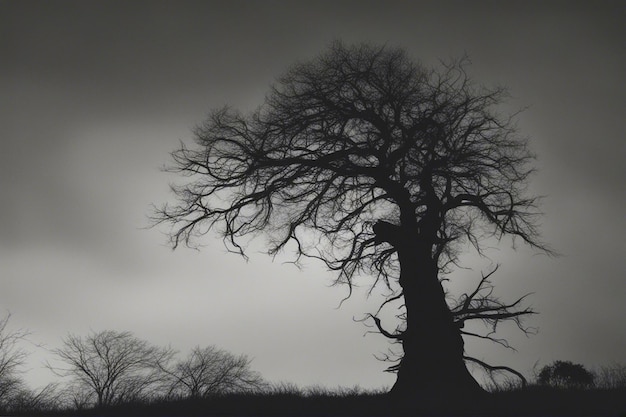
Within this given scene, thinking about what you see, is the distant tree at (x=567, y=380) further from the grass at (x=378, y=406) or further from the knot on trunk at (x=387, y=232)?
the knot on trunk at (x=387, y=232)

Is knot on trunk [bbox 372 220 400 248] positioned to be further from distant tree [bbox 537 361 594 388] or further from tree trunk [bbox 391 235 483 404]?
distant tree [bbox 537 361 594 388]

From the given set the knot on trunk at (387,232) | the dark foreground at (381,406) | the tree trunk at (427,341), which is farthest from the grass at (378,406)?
the knot on trunk at (387,232)

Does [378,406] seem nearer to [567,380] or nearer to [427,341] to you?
[427,341]

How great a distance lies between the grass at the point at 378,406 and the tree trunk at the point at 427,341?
0.58 metres

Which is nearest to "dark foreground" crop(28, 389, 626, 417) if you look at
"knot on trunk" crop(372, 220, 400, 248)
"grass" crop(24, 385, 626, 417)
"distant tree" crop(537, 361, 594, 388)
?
"grass" crop(24, 385, 626, 417)

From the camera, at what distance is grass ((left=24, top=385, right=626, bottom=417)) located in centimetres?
735

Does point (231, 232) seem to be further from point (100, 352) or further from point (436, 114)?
point (100, 352)

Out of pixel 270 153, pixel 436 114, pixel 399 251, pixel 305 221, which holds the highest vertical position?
pixel 436 114

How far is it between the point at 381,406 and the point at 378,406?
70 millimetres

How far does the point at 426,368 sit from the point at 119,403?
6.62m

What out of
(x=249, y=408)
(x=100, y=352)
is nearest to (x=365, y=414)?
(x=249, y=408)

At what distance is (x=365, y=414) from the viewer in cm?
821

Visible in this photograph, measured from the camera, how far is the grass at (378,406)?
735cm

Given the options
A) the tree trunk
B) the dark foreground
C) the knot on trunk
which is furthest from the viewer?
the knot on trunk
